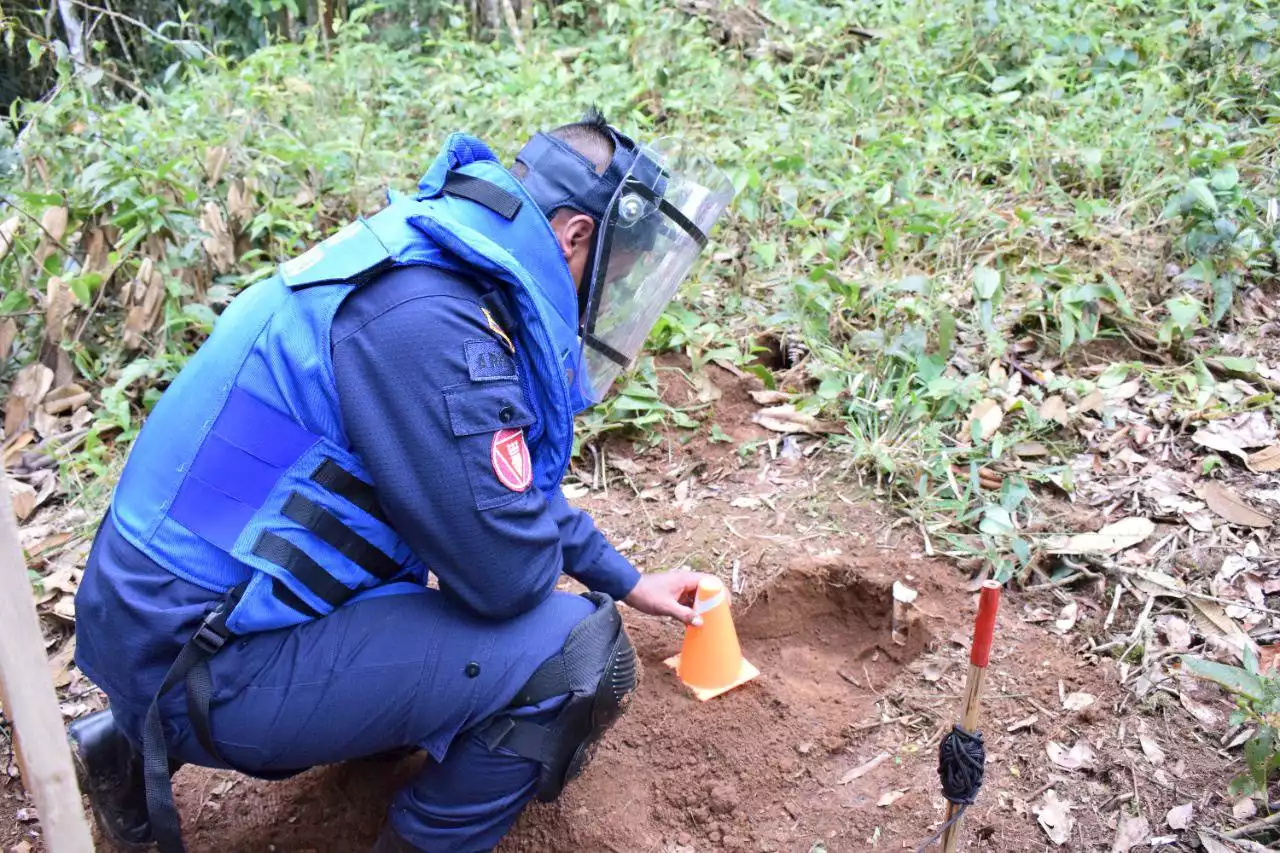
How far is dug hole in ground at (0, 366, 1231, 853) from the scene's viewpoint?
217 cm

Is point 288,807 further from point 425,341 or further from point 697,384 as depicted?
point 697,384

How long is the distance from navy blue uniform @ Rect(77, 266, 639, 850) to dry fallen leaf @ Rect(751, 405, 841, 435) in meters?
1.45

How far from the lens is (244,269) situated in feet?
13.4

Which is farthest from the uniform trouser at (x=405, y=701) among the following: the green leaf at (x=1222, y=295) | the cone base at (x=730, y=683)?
the green leaf at (x=1222, y=295)

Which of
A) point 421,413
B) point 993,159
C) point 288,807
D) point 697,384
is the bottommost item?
point 288,807

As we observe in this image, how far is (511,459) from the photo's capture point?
1787mm

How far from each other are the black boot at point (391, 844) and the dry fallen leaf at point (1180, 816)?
1.49 meters

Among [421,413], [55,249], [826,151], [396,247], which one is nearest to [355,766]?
[421,413]

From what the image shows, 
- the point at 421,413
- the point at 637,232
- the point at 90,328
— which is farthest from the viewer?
the point at 90,328

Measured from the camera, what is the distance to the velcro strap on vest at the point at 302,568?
178 centimetres

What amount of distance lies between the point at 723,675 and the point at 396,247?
52.9 inches

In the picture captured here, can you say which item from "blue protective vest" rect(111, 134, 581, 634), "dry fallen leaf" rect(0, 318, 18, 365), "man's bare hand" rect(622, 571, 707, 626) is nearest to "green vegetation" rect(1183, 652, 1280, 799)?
"man's bare hand" rect(622, 571, 707, 626)

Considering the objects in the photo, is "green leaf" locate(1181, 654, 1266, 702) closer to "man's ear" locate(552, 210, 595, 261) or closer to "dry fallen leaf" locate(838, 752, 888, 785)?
Answer: "dry fallen leaf" locate(838, 752, 888, 785)

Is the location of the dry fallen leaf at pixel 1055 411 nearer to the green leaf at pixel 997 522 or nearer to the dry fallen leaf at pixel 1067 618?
the green leaf at pixel 997 522
